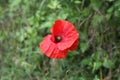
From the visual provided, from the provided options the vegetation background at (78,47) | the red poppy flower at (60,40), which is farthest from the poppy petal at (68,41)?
the vegetation background at (78,47)

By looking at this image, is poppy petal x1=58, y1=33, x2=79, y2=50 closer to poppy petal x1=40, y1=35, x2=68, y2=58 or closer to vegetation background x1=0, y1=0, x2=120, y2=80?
poppy petal x1=40, y1=35, x2=68, y2=58

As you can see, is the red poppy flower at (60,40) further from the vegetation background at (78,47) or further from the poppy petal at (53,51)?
the vegetation background at (78,47)

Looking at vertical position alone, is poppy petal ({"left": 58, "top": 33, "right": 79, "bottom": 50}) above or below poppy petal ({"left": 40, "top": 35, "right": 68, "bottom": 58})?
above

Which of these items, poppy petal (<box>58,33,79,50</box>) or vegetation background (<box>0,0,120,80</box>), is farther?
vegetation background (<box>0,0,120,80</box>)

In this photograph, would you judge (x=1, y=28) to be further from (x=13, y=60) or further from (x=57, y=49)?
(x=57, y=49)

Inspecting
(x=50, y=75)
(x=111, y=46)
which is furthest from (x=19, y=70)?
(x=111, y=46)

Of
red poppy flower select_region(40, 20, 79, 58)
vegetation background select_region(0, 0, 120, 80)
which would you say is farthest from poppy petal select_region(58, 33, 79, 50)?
vegetation background select_region(0, 0, 120, 80)

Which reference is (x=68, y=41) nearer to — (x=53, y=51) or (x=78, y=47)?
(x=53, y=51)
